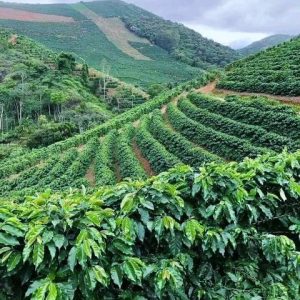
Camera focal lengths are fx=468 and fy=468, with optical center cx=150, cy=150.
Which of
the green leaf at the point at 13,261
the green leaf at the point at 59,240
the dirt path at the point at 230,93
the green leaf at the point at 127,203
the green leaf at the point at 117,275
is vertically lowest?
the dirt path at the point at 230,93

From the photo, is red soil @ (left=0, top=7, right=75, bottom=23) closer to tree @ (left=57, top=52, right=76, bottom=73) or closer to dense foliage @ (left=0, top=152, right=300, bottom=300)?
tree @ (left=57, top=52, right=76, bottom=73)

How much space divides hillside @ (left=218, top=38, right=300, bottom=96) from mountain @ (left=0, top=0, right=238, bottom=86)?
43924 millimetres

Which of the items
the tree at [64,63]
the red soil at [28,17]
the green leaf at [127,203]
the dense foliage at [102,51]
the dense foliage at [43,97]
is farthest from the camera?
Answer: the red soil at [28,17]

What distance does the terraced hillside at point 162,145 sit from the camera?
71.3ft

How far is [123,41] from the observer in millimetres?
108125

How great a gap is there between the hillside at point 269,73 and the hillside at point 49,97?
17958mm

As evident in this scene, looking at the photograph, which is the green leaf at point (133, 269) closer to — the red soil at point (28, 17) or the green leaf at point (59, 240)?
the green leaf at point (59, 240)

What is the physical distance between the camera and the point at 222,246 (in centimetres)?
406

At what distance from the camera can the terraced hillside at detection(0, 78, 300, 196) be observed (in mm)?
21719

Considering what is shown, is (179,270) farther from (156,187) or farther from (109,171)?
(109,171)

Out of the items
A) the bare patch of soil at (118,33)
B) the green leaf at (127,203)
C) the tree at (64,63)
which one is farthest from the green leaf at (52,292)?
the bare patch of soil at (118,33)

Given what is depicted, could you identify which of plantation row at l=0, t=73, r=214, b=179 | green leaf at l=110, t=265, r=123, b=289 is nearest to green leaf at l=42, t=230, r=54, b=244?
green leaf at l=110, t=265, r=123, b=289

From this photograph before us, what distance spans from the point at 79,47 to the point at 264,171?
99.2 m

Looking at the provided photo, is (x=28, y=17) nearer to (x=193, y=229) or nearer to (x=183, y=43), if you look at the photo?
(x=183, y=43)
